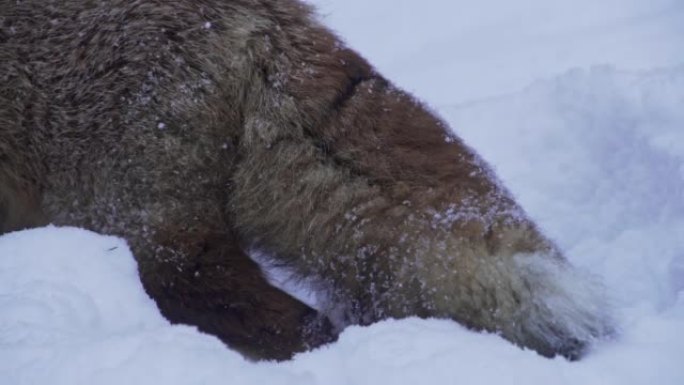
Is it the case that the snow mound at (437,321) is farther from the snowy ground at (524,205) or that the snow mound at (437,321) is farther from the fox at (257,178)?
the fox at (257,178)

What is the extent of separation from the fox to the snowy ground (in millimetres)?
207

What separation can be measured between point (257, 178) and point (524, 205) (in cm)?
181

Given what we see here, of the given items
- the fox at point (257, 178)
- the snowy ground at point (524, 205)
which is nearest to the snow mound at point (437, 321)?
the snowy ground at point (524, 205)

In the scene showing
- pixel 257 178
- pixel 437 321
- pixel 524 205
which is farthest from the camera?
pixel 524 205

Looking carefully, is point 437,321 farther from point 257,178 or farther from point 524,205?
point 524,205

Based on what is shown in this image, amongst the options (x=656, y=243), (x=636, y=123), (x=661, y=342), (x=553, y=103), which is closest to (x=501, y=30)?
(x=553, y=103)

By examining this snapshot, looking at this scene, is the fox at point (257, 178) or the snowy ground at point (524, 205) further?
the fox at point (257, 178)

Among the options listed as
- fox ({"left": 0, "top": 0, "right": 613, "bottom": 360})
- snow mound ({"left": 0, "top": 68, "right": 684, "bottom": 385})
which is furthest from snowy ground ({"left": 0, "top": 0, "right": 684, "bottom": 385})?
fox ({"left": 0, "top": 0, "right": 613, "bottom": 360})

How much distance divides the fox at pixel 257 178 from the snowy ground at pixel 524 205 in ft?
0.68

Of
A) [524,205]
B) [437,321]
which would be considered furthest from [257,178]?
[524,205]

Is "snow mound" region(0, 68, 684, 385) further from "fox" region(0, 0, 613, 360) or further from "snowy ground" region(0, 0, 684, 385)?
"fox" region(0, 0, 613, 360)

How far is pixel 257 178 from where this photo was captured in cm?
339

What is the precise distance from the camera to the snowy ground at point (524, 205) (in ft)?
8.54

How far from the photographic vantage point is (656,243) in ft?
12.9
